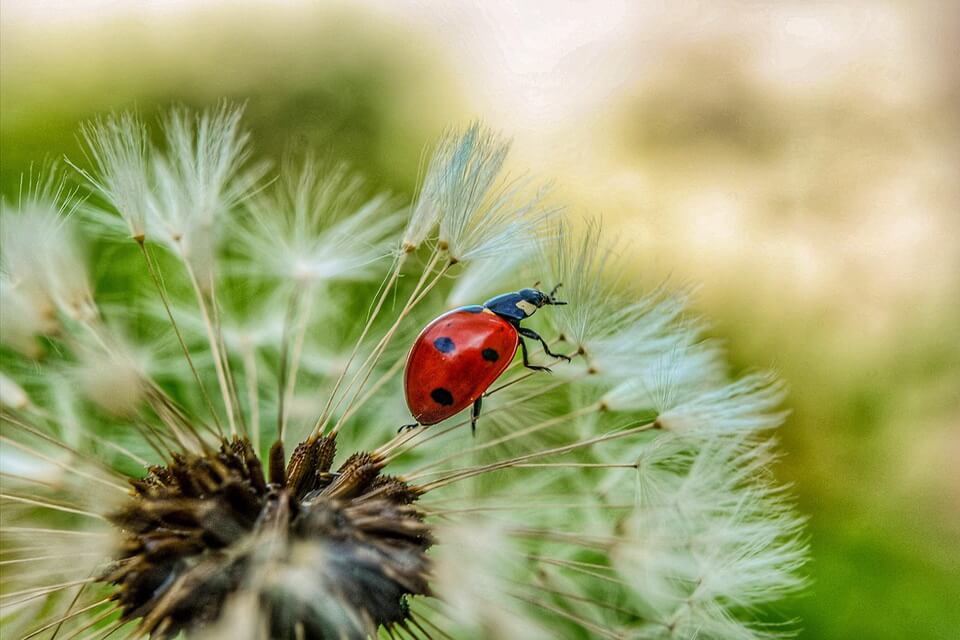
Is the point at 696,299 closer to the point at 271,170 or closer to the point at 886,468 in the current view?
the point at 886,468

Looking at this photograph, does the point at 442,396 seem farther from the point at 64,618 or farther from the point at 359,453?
the point at 64,618

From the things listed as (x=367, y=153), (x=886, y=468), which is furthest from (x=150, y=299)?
(x=886, y=468)

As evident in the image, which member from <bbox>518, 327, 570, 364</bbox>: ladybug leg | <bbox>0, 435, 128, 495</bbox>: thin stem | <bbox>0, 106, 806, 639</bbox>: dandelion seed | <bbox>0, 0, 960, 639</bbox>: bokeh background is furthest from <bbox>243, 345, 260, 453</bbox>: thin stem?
<bbox>0, 0, 960, 639</bbox>: bokeh background

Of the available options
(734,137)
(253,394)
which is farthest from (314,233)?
(734,137)

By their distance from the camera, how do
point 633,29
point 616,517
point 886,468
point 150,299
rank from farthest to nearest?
1. point 633,29
2. point 886,468
3. point 150,299
4. point 616,517

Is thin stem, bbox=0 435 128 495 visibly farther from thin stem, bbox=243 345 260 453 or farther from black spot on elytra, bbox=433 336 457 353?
black spot on elytra, bbox=433 336 457 353

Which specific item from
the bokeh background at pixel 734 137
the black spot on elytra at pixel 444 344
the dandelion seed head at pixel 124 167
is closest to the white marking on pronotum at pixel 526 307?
the black spot on elytra at pixel 444 344
